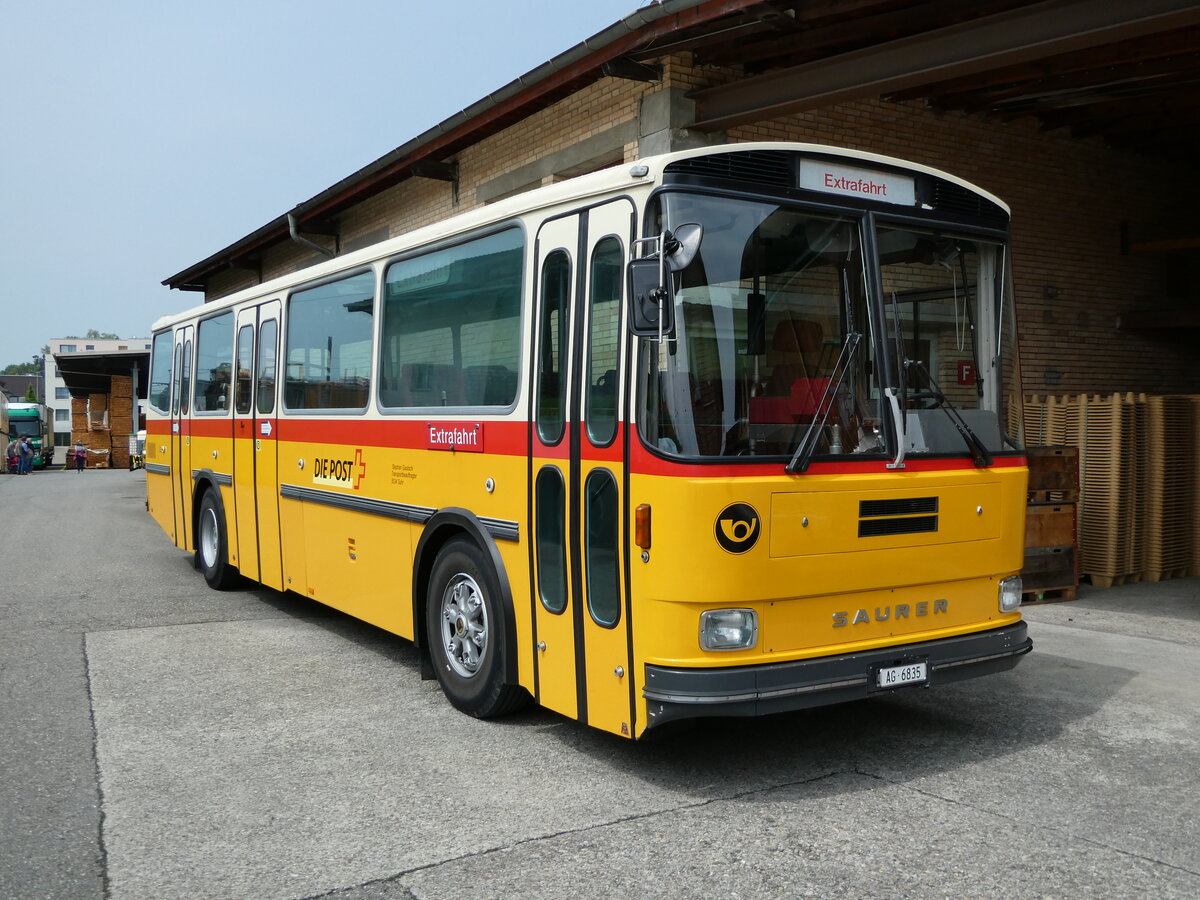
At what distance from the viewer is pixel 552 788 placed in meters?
4.81

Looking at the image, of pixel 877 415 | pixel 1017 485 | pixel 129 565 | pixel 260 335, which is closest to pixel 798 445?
pixel 877 415

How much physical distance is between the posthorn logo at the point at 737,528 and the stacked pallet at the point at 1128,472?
6686 millimetres

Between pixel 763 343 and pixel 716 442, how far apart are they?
1.63ft

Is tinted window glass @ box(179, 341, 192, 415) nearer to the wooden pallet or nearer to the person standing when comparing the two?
the wooden pallet

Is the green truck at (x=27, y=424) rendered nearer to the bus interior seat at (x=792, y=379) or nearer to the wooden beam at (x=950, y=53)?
the wooden beam at (x=950, y=53)

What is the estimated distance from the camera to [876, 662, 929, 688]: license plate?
4.88 m

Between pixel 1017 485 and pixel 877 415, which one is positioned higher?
pixel 877 415

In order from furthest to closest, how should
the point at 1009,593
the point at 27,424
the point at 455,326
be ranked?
the point at 27,424, the point at 455,326, the point at 1009,593

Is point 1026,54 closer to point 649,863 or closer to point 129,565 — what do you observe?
point 649,863

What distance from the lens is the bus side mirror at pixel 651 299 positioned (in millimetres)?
4441

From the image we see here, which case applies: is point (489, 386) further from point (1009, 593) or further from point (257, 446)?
point (257, 446)

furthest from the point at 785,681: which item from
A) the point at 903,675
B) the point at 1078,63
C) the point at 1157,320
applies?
the point at 1157,320

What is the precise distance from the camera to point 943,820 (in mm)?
4406

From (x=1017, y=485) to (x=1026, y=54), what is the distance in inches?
161
